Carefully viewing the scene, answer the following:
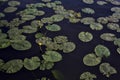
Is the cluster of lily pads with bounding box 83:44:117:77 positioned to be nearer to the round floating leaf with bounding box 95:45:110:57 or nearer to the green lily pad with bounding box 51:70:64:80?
the round floating leaf with bounding box 95:45:110:57

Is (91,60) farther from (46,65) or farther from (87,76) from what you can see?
(46,65)

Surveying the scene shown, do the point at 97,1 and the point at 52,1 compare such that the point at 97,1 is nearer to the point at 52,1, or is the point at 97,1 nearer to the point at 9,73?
the point at 52,1

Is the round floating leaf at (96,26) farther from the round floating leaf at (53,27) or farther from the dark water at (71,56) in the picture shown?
the round floating leaf at (53,27)

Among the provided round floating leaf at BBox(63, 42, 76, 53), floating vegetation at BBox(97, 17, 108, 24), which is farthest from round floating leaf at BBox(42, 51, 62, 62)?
floating vegetation at BBox(97, 17, 108, 24)

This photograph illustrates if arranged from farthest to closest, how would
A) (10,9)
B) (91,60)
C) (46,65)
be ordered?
(10,9)
(91,60)
(46,65)

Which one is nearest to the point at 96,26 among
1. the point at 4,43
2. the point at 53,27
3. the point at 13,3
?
the point at 53,27

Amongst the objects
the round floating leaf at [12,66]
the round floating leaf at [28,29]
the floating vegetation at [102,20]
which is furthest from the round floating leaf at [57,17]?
the round floating leaf at [12,66]

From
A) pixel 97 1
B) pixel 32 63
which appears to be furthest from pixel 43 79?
pixel 97 1

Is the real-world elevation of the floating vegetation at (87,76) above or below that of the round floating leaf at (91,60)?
below

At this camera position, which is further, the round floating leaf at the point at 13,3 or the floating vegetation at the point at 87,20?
the round floating leaf at the point at 13,3
